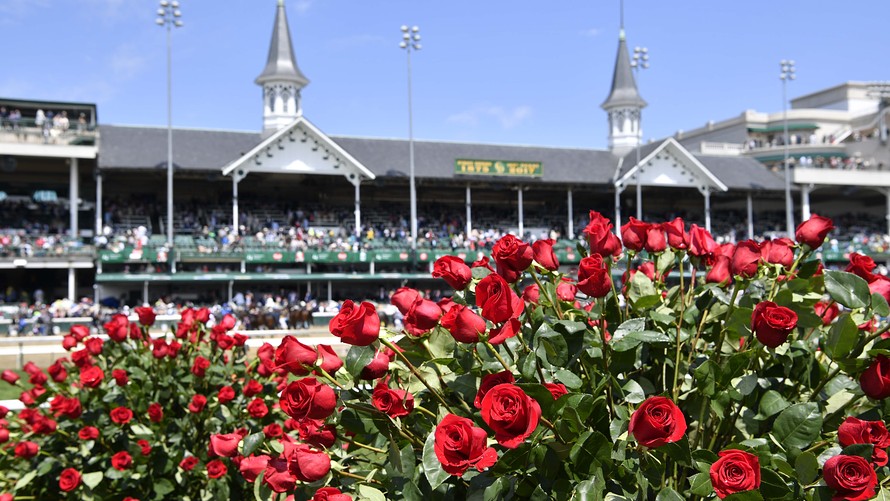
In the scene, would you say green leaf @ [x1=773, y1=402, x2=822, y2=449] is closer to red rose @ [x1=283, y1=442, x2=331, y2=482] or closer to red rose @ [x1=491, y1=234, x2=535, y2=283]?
red rose @ [x1=491, y1=234, x2=535, y2=283]

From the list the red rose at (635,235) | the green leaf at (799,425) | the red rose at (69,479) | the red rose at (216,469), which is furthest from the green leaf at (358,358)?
the red rose at (69,479)

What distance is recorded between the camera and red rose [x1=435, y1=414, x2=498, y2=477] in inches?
81.7

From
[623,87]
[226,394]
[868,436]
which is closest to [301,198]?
[623,87]

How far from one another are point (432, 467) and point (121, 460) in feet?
12.5

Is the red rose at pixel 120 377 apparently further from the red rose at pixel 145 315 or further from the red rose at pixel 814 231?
the red rose at pixel 814 231

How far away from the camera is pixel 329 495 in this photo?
248 cm

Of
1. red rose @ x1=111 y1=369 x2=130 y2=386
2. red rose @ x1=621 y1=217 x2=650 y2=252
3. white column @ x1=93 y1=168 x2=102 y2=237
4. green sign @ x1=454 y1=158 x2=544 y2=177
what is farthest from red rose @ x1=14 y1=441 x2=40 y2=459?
green sign @ x1=454 y1=158 x2=544 y2=177

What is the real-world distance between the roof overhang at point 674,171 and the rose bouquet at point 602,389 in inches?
1353

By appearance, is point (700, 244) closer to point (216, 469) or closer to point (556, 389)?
point (556, 389)

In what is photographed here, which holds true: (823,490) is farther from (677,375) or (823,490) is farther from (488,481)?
(488,481)

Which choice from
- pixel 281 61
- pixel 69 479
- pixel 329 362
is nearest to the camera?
A: pixel 329 362

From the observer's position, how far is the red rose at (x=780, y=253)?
10.5ft

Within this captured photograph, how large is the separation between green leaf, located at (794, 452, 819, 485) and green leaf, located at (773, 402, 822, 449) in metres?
0.15

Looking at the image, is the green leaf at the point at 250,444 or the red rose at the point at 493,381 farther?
the green leaf at the point at 250,444
